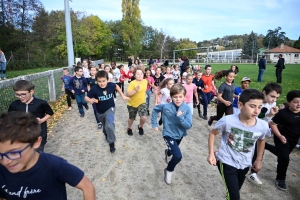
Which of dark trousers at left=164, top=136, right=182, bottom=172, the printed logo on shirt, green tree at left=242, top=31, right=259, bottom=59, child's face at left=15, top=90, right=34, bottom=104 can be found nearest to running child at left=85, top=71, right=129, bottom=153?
child's face at left=15, top=90, right=34, bottom=104

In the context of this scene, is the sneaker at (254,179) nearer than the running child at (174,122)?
No

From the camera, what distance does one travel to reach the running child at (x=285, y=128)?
3.18 m

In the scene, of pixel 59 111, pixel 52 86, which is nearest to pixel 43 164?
pixel 59 111

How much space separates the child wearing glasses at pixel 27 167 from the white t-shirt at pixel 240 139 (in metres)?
1.79

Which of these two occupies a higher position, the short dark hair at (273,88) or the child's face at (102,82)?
the child's face at (102,82)

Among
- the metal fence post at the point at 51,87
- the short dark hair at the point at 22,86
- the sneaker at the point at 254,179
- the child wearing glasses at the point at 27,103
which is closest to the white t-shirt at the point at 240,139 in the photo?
the sneaker at the point at 254,179

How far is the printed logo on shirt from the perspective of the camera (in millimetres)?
2531

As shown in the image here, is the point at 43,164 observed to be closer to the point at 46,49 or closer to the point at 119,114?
the point at 119,114

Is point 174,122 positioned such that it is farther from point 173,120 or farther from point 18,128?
point 18,128

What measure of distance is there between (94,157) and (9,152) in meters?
3.41

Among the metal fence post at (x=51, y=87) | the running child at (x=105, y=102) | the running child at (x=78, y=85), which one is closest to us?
the running child at (x=105, y=102)

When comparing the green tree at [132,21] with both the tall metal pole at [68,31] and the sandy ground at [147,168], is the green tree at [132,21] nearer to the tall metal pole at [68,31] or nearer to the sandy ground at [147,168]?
the tall metal pole at [68,31]

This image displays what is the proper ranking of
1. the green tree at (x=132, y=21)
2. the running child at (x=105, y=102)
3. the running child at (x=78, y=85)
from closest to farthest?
the running child at (x=105, y=102), the running child at (x=78, y=85), the green tree at (x=132, y=21)

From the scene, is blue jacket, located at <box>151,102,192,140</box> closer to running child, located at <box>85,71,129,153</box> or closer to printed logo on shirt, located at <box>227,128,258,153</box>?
printed logo on shirt, located at <box>227,128,258,153</box>
